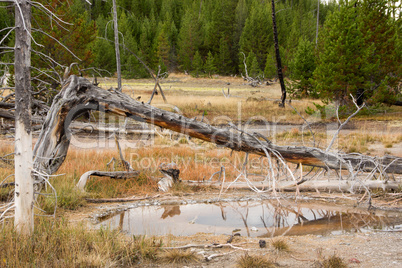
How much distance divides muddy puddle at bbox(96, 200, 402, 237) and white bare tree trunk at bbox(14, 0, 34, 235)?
5.54 ft

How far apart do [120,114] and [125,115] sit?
8 cm

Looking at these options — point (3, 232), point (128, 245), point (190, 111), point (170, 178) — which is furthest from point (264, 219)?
point (190, 111)

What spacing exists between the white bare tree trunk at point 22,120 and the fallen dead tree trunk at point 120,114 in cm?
154

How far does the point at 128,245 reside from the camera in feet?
14.0

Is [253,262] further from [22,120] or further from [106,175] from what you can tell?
[106,175]

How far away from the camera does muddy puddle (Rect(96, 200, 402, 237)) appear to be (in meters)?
5.74

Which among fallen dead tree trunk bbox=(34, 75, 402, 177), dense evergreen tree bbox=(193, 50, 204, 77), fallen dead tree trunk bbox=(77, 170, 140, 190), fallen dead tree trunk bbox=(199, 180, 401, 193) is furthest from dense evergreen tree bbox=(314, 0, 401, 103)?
dense evergreen tree bbox=(193, 50, 204, 77)

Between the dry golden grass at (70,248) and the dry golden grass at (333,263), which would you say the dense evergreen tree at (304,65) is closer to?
the dry golden grass at (333,263)

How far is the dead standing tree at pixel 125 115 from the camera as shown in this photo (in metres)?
5.60

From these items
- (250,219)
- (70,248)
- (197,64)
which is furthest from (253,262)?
(197,64)

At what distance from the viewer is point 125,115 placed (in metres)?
5.92

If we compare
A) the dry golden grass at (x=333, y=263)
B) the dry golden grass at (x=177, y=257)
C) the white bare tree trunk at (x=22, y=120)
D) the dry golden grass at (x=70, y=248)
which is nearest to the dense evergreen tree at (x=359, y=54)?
the dry golden grass at (x=333, y=263)

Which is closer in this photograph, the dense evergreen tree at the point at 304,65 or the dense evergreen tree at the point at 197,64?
the dense evergreen tree at the point at 304,65

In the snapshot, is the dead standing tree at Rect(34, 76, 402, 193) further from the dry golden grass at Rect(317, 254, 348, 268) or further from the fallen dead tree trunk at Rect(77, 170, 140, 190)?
the dry golden grass at Rect(317, 254, 348, 268)
